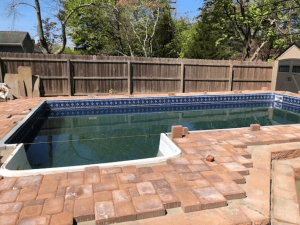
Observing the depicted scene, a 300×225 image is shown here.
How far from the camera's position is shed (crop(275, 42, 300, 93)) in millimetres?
11906

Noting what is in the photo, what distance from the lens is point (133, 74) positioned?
10477mm

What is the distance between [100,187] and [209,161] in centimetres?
167

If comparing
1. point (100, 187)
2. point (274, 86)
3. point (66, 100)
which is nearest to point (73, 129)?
point (66, 100)

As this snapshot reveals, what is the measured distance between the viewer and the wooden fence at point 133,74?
31.0 ft

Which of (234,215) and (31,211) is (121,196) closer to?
(31,211)

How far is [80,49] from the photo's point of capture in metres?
24.2

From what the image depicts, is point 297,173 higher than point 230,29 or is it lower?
lower

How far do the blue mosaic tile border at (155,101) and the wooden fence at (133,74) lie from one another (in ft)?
3.57

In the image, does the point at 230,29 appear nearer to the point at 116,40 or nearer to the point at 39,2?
the point at 116,40

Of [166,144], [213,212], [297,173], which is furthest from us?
[166,144]

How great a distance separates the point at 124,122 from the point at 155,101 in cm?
274

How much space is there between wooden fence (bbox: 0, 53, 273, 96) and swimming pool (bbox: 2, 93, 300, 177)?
1178 mm

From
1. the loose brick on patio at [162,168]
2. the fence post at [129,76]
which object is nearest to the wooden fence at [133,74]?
the fence post at [129,76]

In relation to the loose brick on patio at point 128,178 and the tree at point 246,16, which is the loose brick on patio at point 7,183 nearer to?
the loose brick on patio at point 128,178
